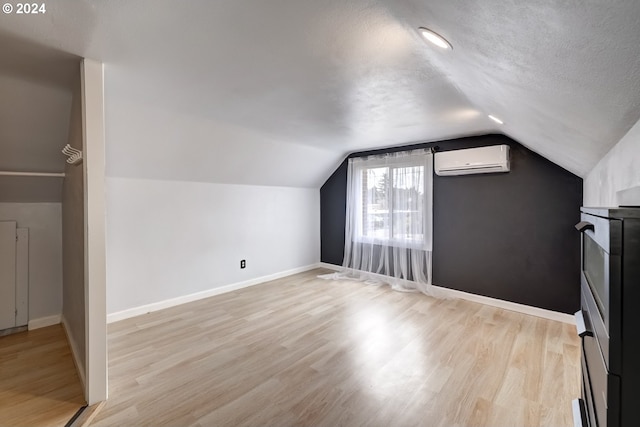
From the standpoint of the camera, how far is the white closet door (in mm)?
2650

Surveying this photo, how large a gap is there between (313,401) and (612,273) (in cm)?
178

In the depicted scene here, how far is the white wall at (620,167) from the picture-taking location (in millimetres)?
997

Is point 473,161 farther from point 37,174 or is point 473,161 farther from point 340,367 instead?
point 37,174

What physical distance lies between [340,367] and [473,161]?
9.39ft

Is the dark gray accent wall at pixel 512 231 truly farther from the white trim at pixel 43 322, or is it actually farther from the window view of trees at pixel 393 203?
the white trim at pixel 43 322

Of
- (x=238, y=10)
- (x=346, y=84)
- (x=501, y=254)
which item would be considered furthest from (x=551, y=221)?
(x=238, y=10)

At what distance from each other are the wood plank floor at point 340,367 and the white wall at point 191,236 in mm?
407

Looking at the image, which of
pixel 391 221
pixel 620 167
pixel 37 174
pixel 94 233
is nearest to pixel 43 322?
pixel 37 174

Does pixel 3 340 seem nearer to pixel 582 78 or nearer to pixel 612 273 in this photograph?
pixel 612 273

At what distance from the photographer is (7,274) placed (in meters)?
2.69

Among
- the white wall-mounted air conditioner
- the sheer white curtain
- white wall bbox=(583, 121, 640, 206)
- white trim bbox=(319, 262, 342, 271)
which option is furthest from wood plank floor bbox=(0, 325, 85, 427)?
the white wall-mounted air conditioner

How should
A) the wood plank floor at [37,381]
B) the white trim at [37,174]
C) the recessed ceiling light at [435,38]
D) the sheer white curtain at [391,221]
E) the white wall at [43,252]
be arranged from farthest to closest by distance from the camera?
1. the sheer white curtain at [391,221]
2. the white wall at [43,252]
3. the white trim at [37,174]
4. the wood plank floor at [37,381]
5. the recessed ceiling light at [435,38]

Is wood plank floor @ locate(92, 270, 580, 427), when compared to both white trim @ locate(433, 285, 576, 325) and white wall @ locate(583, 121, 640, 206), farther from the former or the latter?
white wall @ locate(583, 121, 640, 206)

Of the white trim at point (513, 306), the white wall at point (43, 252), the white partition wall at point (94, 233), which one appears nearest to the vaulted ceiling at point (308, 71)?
the white partition wall at point (94, 233)
